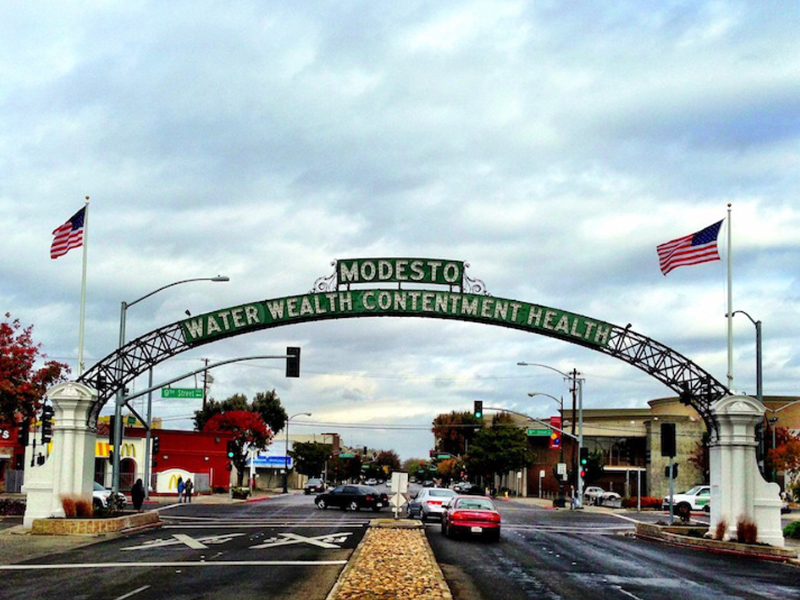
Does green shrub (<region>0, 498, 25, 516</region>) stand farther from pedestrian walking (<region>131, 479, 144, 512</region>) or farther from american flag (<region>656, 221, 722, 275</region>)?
american flag (<region>656, 221, 722, 275</region>)

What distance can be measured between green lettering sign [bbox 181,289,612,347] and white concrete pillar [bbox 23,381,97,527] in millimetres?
4937

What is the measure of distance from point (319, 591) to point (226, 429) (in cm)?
8108

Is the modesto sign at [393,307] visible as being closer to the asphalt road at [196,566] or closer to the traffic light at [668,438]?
the traffic light at [668,438]

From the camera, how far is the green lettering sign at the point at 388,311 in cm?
3641

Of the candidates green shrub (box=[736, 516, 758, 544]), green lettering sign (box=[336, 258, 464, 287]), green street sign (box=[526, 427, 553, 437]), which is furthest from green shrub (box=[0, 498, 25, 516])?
green street sign (box=[526, 427, 553, 437])

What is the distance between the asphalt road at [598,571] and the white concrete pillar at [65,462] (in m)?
12.6

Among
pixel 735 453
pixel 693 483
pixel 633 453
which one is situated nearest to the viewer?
pixel 735 453

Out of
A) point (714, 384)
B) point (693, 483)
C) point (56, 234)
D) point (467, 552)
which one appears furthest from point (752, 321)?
point (693, 483)

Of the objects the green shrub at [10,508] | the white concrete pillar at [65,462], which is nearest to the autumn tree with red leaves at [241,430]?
the green shrub at [10,508]

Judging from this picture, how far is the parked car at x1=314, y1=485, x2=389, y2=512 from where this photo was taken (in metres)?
53.9

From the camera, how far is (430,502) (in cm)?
4384

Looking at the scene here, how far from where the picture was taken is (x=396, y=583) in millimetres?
17266

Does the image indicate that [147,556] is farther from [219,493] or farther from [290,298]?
[219,493]

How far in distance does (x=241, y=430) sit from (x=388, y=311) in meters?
60.4
